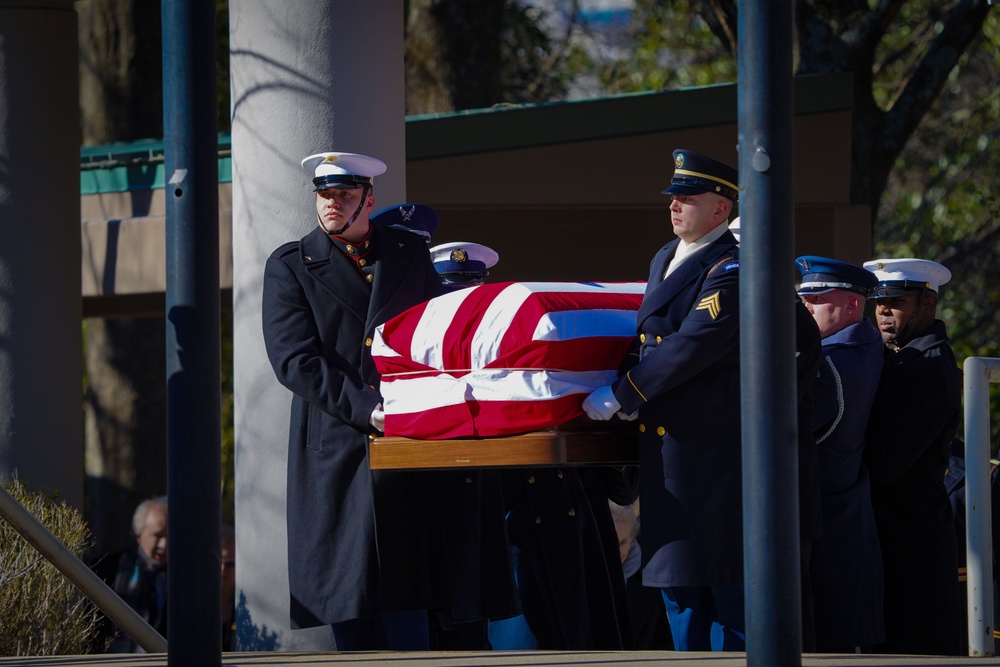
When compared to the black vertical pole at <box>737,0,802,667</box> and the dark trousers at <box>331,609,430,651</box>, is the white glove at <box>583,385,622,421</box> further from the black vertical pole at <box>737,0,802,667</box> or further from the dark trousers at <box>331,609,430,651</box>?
the black vertical pole at <box>737,0,802,667</box>

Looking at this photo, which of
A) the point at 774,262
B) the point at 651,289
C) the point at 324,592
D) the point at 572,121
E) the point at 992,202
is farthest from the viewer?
the point at 992,202

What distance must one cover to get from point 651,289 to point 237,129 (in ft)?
7.32

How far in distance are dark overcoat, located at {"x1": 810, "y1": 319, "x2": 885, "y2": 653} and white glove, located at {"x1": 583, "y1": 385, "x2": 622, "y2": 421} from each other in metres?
1.16

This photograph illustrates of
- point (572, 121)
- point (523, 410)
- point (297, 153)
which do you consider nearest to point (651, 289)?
point (523, 410)

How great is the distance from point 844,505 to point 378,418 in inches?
65.3

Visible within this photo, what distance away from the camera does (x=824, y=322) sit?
5832 mm

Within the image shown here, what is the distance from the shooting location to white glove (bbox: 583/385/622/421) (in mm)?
4703

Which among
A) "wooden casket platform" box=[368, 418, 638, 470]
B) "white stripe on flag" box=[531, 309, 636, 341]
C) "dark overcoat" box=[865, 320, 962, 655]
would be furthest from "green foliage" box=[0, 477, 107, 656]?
"dark overcoat" box=[865, 320, 962, 655]

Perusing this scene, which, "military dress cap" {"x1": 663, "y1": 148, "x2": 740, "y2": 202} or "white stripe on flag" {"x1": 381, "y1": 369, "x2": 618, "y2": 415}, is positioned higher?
"military dress cap" {"x1": 663, "y1": 148, "x2": 740, "y2": 202}

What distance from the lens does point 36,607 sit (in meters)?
5.93

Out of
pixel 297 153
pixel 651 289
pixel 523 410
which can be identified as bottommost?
pixel 523 410

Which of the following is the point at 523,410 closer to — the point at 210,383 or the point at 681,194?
the point at 681,194

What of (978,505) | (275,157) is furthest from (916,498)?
(275,157)

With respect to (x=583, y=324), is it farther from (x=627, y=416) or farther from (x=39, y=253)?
(x=39, y=253)
